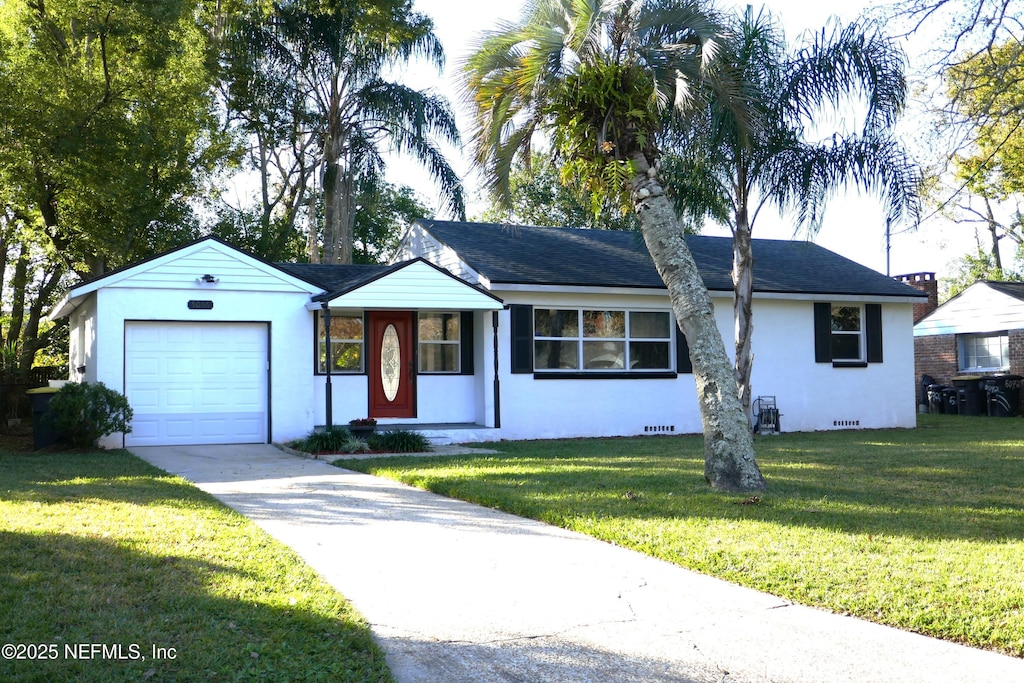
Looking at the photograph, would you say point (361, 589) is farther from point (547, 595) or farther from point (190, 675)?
point (190, 675)

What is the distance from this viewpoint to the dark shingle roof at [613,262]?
1728 centimetres

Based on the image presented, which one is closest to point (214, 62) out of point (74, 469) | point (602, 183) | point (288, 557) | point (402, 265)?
point (402, 265)

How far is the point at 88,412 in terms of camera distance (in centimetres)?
1350

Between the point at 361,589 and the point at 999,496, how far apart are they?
671 cm

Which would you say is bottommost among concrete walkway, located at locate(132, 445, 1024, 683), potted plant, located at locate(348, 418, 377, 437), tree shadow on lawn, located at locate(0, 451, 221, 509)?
concrete walkway, located at locate(132, 445, 1024, 683)

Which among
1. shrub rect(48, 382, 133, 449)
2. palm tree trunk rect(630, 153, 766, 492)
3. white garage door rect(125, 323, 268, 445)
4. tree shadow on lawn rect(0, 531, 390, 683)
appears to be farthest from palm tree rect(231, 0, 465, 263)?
tree shadow on lawn rect(0, 531, 390, 683)

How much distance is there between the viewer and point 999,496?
9062 mm

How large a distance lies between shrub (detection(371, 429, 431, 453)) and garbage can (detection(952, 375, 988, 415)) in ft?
56.1

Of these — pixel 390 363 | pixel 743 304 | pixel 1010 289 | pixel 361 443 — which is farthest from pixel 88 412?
pixel 1010 289

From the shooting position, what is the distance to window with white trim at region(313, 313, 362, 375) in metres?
16.3

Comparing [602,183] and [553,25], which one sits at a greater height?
[553,25]

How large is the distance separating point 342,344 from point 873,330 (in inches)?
458

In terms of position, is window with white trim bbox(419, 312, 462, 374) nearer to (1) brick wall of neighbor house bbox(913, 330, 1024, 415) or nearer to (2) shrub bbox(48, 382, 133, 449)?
(2) shrub bbox(48, 382, 133, 449)

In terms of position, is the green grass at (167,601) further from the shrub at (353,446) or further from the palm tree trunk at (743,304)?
the palm tree trunk at (743,304)
